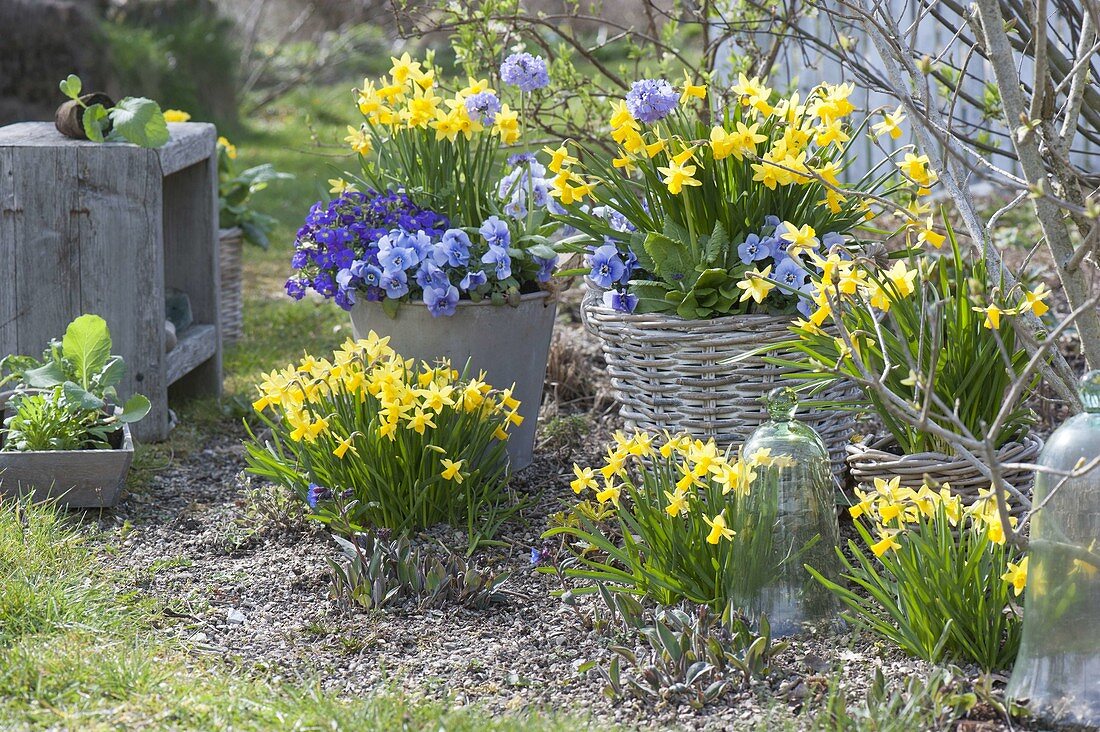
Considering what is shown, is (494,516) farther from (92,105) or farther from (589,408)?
(92,105)

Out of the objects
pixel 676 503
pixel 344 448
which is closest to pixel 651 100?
pixel 676 503

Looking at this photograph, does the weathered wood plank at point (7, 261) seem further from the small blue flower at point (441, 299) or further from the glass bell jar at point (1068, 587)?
the glass bell jar at point (1068, 587)

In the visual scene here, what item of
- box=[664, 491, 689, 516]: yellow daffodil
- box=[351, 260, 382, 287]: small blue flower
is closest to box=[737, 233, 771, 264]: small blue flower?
box=[664, 491, 689, 516]: yellow daffodil

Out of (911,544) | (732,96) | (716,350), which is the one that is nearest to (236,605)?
(716,350)

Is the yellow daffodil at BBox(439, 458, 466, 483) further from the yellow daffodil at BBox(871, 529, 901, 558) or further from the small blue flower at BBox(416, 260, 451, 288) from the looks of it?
the yellow daffodil at BBox(871, 529, 901, 558)

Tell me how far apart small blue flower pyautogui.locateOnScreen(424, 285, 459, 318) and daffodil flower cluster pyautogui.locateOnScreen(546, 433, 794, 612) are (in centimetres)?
70

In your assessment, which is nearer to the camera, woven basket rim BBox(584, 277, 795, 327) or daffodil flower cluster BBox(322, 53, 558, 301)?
woven basket rim BBox(584, 277, 795, 327)

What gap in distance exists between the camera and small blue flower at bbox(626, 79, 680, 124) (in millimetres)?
2623

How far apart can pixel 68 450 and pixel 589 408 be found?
164cm

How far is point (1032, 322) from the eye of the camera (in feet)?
8.04

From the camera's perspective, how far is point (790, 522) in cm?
221

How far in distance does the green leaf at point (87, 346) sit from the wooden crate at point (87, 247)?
0.46 m

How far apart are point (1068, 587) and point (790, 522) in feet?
1.66

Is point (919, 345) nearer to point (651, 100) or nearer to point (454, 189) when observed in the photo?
point (651, 100)
